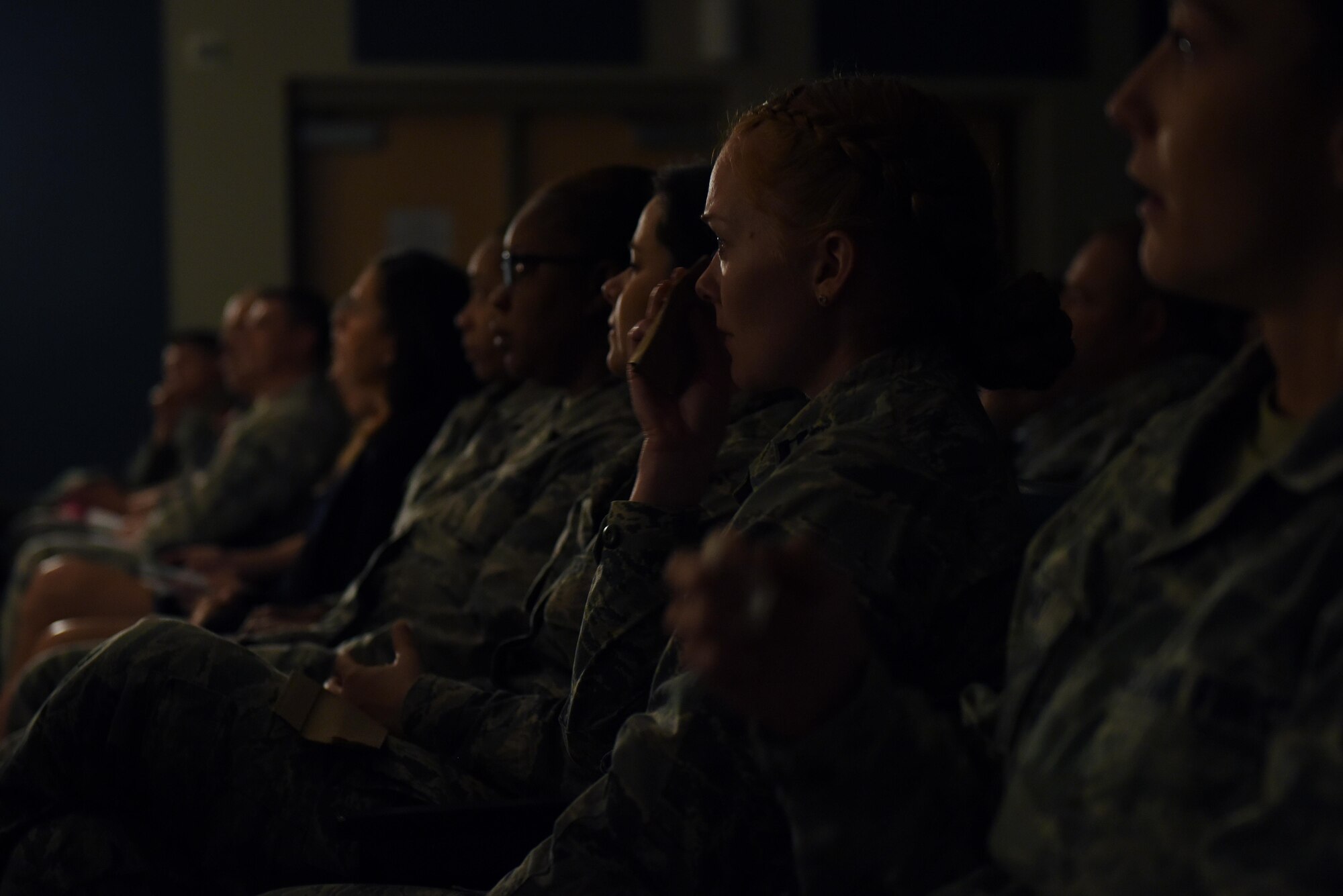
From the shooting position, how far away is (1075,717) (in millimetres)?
836

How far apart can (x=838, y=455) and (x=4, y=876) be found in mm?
990

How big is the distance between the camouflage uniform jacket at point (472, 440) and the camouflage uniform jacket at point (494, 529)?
17mm

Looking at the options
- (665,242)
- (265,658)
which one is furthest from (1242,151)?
(265,658)

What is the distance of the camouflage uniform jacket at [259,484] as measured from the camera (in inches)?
150

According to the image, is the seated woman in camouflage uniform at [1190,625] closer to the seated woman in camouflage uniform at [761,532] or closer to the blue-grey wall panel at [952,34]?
the seated woman in camouflage uniform at [761,532]

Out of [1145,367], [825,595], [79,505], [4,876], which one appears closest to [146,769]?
[4,876]

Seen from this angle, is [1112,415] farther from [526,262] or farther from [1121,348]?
[526,262]

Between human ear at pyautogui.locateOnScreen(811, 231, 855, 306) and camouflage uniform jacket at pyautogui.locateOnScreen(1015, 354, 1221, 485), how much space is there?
1.73m

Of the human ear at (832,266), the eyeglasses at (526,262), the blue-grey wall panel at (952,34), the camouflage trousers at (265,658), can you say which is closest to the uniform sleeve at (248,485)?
the camouflage trousers at (265,658)

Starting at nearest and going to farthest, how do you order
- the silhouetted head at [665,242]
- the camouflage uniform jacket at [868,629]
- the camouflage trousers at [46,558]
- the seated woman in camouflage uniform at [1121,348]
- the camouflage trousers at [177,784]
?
the camouflage uniform jacket at [868,629] < the camouflage trousers at [177,784] < the silhouetted head at [665,242] < the seated woman in camouflage uniform at [1121,348] < the camouflage trousers at [46,558]

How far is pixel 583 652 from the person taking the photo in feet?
4.56

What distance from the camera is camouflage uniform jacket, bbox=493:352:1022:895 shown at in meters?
1.05

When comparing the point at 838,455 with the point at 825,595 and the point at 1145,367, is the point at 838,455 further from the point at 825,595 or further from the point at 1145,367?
the point at 1145,367

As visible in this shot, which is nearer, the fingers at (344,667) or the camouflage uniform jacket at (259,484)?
the fingers at (344,667)
